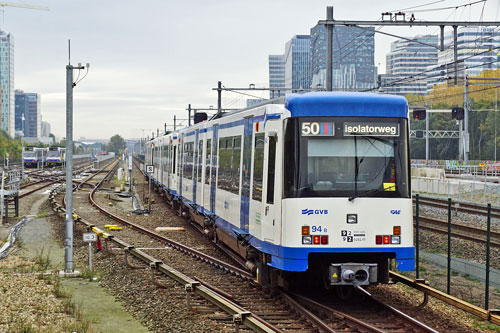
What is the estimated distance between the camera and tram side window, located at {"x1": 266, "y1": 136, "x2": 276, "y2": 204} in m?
10.9

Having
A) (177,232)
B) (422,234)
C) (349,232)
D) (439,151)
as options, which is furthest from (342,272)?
(439,151)

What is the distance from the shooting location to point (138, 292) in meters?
12.7

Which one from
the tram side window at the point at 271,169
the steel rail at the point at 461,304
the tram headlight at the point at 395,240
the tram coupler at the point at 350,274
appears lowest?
the steel rail at the point at 461,304

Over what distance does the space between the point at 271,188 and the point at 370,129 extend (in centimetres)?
176

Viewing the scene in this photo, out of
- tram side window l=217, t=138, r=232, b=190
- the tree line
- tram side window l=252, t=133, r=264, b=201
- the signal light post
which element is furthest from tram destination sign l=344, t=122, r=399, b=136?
the tree line

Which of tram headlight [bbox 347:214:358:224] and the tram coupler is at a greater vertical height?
tram headlight [bbox 347:214:358:224]

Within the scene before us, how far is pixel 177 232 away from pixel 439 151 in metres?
72.4

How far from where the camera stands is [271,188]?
10.9 m

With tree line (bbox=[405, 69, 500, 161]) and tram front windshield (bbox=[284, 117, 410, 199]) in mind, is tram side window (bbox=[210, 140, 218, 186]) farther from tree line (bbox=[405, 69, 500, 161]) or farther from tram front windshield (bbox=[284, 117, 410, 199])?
tree line (bbox=[405, 69, 500, 161])

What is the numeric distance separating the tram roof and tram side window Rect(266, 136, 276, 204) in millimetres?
683

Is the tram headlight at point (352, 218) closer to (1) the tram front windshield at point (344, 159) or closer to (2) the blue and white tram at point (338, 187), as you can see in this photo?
(2) the blue and white tram at point (338, 187)

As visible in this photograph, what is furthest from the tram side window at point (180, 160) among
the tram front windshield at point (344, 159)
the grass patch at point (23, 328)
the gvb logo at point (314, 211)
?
the grass patch at point (23, 328)

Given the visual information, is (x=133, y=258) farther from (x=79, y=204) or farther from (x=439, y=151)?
(x=439, y=151)

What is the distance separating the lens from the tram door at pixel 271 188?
10656 millimetres
